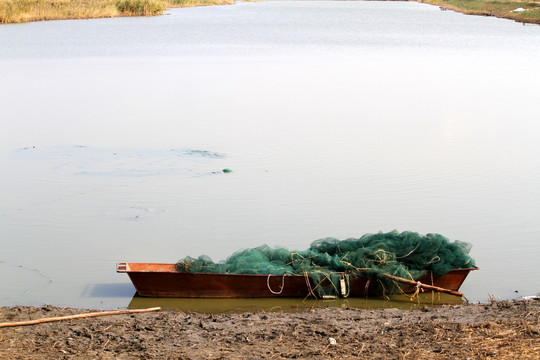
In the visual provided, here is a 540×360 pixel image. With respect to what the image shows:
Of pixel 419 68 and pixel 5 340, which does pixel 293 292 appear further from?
pixel 419 68

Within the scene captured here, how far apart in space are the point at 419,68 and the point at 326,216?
15499mm

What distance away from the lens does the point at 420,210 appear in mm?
8922

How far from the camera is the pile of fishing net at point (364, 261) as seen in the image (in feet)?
21.1

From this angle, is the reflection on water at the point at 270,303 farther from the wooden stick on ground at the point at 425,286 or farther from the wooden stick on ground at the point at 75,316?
the wooden stick on ground at the point at 75,316

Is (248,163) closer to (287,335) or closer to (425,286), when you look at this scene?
(425,286)

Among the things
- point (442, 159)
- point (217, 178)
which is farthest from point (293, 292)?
point (442, 159)

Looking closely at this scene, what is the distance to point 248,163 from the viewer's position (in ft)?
36.5

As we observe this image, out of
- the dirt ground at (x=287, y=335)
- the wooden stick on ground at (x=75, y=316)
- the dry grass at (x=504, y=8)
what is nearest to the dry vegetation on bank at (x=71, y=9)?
the dry grass at (x=504, y=8)

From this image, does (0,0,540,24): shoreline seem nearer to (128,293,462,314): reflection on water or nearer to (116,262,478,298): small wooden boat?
(116,262,478,298): small wooden boat

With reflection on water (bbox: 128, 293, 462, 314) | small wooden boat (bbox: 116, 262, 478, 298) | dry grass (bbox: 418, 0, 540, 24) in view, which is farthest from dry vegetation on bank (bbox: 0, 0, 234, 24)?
reflection on water (bbox: 128, 293, 462, 314)

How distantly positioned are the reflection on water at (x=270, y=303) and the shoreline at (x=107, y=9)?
3577cm

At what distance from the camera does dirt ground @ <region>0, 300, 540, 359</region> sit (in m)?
4.86

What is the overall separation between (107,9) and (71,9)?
3326 mm

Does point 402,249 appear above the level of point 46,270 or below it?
above
